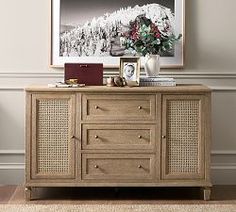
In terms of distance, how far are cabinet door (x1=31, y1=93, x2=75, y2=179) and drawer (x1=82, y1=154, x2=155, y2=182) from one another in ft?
0.36

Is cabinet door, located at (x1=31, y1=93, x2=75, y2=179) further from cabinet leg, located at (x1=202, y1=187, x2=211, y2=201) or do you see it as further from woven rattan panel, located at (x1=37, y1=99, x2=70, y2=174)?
cabinet leg, located at (x1=202, y1=187, x2=211, y2=201)

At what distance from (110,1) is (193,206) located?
1.53 m

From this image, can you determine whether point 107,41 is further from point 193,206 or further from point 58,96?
point 193,206

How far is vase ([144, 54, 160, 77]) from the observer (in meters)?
4.02

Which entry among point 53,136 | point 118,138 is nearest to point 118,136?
point 118,138

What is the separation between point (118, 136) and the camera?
12.7ft

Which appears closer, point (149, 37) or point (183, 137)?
point (183, 137)

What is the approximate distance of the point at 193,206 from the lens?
380 centimetres

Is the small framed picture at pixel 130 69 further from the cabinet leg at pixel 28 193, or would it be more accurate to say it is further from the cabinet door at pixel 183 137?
the cabinet leg at pixel 28 193

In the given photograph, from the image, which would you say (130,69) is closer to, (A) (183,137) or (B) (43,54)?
(A) (183,137)

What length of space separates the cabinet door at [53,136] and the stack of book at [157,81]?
0.48m

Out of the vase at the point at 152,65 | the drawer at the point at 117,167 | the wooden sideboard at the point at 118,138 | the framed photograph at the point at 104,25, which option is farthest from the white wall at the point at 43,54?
the drawer at the point at 117,167

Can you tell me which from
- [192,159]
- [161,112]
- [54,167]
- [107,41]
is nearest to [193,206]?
[192,159]

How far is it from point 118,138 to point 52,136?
16.6 inches
